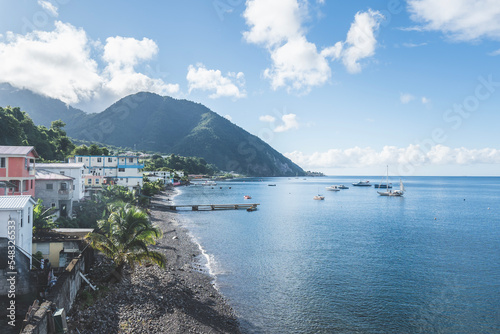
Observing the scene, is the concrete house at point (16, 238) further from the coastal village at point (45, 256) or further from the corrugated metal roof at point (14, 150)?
the corrugated metal roof at point (14, 150)

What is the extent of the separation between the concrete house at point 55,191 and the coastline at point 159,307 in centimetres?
1842

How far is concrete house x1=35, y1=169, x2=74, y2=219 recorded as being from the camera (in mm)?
41406

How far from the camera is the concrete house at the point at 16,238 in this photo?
63.5 feet

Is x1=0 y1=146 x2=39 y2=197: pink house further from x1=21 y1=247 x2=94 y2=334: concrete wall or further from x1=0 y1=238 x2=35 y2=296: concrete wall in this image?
x1=0 y1=238 x2=35 y2=296: concrete wall

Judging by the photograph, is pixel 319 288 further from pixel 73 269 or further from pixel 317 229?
pixel 317 229

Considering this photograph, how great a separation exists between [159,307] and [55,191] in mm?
28691

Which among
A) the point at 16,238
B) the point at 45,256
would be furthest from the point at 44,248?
the point at 16,238

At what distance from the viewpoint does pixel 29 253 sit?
887 inches

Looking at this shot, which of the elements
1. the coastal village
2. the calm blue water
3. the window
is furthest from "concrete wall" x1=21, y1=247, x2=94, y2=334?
the calm blue water

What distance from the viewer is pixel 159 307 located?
76.7 ft

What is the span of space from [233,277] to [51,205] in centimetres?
2785

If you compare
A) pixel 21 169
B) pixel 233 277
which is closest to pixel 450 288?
pixel 233 277

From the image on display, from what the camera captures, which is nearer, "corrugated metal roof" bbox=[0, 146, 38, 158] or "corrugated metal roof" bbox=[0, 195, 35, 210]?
"corrugated metal roof" bbox=[0, 195, 35, 210]

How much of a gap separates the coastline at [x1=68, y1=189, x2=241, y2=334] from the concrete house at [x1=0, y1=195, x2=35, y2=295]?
4153mm
